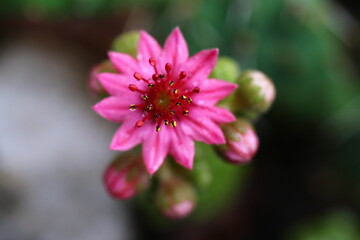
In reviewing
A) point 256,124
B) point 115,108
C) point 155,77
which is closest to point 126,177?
point 115,108

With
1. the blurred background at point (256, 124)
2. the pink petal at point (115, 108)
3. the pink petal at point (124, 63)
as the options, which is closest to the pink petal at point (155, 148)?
the pink petal at point (115, 108)

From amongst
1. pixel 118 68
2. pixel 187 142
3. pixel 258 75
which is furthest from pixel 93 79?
pixel 258 75

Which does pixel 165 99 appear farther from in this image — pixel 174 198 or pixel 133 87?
→ pixel 174 198

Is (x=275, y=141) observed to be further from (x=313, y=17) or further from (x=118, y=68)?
(x=118, y=68)

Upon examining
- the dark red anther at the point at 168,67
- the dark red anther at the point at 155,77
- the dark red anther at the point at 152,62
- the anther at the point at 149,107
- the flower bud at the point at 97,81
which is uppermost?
the dark red anther at the point at 168,67

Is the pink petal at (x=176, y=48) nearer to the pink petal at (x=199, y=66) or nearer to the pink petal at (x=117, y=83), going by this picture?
the pink petal at (x=199, y=66)

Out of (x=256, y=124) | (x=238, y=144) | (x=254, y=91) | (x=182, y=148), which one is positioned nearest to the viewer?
(x=182, y=148)
